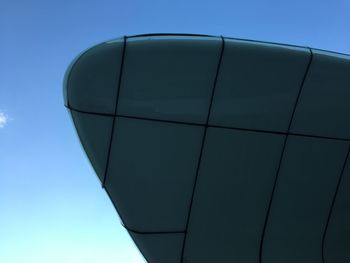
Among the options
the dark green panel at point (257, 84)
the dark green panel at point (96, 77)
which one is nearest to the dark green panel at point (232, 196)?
the dark green panel at point (257, 84)

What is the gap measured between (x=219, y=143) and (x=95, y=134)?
2.40 m

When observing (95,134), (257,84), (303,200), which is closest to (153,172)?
(95,134)

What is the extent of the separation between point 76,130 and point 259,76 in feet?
12.0

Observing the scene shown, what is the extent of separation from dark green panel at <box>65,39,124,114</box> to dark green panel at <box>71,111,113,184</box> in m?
0.22

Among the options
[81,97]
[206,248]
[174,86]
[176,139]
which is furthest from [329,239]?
[81,97]

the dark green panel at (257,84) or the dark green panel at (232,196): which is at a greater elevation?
the dark green panel at (257,84)

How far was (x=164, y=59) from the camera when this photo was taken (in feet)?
27.7

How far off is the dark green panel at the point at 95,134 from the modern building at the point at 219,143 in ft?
0.06

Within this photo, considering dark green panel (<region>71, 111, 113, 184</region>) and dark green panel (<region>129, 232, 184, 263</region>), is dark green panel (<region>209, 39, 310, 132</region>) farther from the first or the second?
dark green panel (<region>129, 232, 184, 263</region>)

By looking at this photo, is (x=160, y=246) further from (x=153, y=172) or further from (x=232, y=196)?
(x=232, y=196)

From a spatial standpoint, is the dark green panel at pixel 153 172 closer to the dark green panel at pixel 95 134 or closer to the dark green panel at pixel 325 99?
the dark green panel at pixel 95 134

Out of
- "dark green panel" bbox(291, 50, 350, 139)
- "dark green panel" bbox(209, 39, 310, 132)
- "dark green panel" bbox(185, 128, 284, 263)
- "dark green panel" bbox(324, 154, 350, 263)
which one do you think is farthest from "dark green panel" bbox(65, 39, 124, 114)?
"dark green panel" bbox(324, 154, 350, 263)

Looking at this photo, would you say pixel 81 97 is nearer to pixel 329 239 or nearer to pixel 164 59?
pixel 164 59

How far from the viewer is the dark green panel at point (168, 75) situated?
27.6 ft
